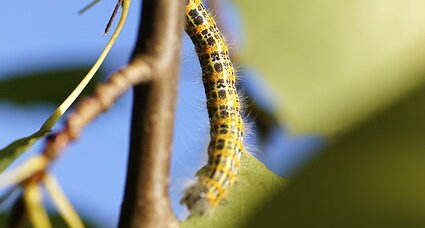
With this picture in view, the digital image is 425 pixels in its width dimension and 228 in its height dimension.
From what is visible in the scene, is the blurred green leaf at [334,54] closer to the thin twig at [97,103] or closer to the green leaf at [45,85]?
the thin twig at [97,103]

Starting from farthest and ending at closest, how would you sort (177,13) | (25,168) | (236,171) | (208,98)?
(208,98)
(236,171)
(177,13)
(25,168)

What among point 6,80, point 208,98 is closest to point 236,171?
point 208,98

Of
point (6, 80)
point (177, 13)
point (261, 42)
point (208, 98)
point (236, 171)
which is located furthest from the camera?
point (6, 80)

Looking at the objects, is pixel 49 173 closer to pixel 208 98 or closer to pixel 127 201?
pixel 127 201

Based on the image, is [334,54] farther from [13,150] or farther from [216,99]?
[216,99]

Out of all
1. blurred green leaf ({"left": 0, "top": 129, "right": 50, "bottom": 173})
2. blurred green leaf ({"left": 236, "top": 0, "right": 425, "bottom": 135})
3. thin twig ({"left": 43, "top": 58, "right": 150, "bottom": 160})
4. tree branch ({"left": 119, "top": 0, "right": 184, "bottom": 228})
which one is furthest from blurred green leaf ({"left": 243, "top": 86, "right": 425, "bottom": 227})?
blurred green leaf ({"left": 0, "top": 129, "right": 50, "bottom": 173})

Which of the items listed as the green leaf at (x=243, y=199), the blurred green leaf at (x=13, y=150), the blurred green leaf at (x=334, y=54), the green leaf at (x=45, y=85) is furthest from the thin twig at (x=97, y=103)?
the green leaf at (x=45, y=85)
